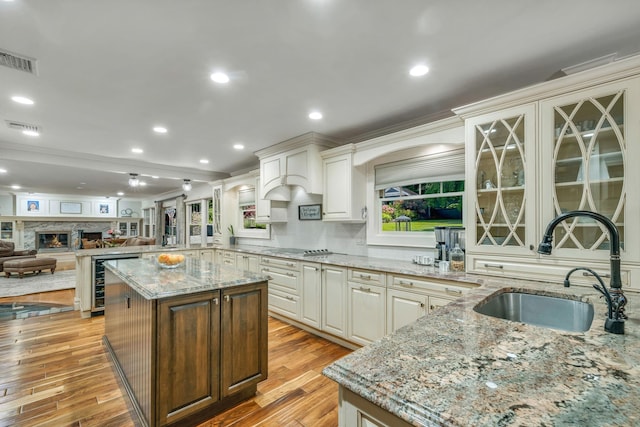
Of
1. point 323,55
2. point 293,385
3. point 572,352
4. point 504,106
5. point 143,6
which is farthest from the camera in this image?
point 293,385

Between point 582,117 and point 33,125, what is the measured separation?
17.3 feet

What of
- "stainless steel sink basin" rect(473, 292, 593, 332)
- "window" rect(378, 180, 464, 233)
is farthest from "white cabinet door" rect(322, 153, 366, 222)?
"stainless steel sink basin" rect(473, 292, 593, 332)

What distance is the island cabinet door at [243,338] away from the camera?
2039 mm

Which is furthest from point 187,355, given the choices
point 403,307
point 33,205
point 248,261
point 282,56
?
point 33,205

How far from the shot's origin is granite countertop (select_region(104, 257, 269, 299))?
1839mm

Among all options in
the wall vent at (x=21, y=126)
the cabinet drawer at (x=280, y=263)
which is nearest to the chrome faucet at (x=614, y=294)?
the cabinet drawer at (x=280, y=263)

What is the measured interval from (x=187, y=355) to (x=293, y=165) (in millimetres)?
2698

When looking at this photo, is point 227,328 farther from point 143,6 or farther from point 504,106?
point 504,106

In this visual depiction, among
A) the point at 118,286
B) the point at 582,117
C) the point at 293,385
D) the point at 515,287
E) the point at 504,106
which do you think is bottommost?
the point at 293,385

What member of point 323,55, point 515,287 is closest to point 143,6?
point 323,55

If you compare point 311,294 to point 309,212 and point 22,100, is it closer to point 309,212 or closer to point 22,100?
point 309,212

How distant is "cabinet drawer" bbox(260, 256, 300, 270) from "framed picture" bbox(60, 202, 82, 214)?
34.4 ft

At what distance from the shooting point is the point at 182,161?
210 inches

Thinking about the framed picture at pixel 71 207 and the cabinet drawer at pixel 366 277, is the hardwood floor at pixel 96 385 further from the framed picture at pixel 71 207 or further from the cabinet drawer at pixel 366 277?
the framed picture at pixel 71 207
